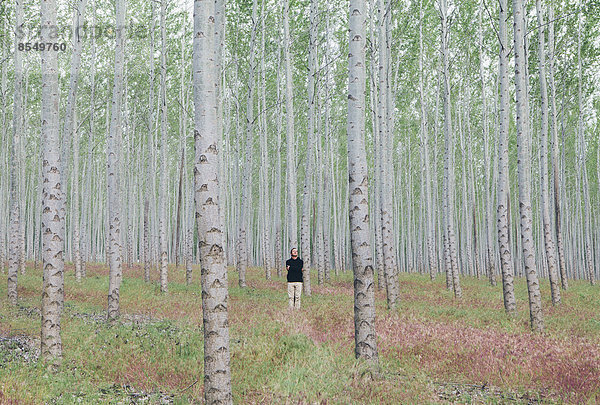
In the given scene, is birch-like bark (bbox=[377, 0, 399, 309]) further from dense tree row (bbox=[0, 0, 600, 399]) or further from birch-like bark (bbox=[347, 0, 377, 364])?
birch-like bark (bbox=[347, 0, 377, 364])

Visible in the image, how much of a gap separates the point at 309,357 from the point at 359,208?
252cm

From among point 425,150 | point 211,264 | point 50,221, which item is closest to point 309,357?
point 211,264

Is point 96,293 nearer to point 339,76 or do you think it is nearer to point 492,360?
point 492,360

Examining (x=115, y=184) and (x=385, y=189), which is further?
(x=385, y=189)

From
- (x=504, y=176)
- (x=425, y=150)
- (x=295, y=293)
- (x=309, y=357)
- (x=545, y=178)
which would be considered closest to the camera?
(x=309, y=357)

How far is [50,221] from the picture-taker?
728cm

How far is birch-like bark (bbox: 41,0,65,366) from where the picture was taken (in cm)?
718

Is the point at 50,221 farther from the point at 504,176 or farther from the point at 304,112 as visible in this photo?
the point at 304,112

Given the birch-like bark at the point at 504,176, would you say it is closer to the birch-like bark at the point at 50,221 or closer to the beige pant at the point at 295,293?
the beige pant at the point at 295,293

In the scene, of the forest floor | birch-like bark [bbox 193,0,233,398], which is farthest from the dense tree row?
the forest floor

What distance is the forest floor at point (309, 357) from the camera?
234 inches

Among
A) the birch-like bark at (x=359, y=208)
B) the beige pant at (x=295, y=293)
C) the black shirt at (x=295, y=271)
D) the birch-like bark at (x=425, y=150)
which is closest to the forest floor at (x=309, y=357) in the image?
the beige pant at (x=295, y=293)

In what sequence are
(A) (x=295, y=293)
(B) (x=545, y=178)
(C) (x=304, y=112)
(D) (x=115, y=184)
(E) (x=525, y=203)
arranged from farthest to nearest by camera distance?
(C) (x=304, y=112) < (B) (x=545, y=178) < (A) (x=295, y=293) < (D) (x=115, y=184) < (E) (x=525, y=203)

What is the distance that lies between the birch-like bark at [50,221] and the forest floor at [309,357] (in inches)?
17.4
